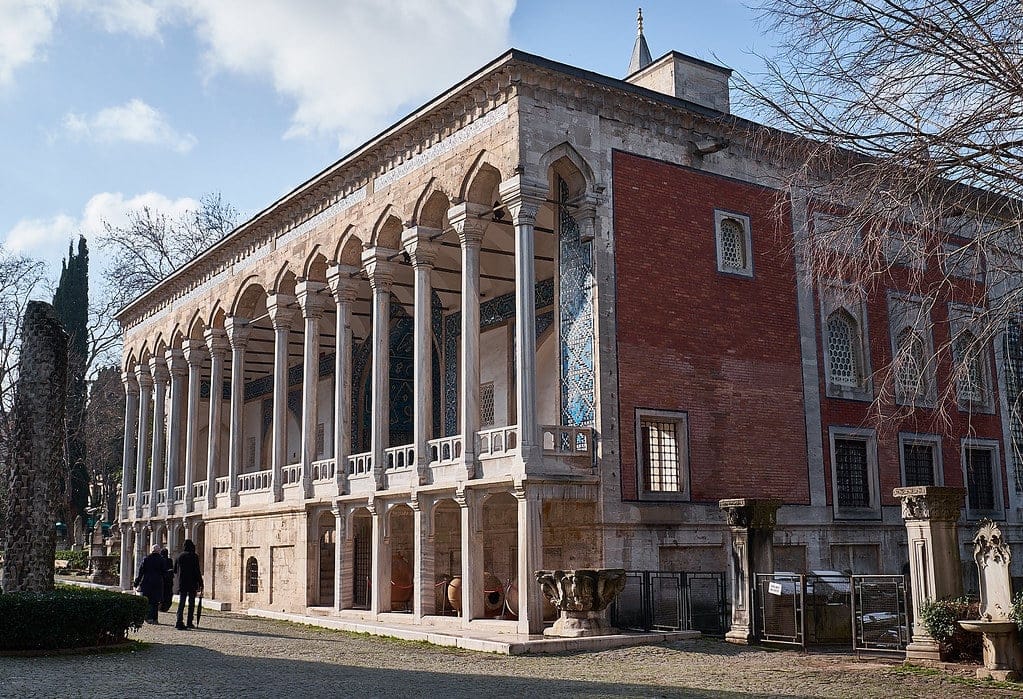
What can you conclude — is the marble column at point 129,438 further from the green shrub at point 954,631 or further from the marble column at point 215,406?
the green shrub at point 954,631

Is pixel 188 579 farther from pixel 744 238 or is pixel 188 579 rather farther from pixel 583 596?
pixel 744 238

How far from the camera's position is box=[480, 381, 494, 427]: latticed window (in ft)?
85.7

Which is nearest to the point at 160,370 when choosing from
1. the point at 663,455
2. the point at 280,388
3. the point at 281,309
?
the point at 281,309

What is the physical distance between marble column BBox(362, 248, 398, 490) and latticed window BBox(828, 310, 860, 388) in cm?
926

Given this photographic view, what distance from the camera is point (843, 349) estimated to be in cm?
2250

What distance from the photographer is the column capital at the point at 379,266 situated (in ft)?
71.6

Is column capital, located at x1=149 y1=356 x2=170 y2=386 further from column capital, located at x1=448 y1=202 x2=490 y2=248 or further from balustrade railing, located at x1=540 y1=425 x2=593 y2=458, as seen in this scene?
balustrade railing, located at x1=540 y1=425 x2=593 y2=458

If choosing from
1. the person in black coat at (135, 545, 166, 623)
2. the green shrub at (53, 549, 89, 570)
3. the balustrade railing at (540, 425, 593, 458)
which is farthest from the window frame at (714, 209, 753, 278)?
the green shrub at (53, 549, 89, 570)

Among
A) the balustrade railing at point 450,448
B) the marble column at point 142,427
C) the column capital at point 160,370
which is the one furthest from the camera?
the column capital at point 160,370

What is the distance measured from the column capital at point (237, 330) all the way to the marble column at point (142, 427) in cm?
763

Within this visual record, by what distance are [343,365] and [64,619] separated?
921cm

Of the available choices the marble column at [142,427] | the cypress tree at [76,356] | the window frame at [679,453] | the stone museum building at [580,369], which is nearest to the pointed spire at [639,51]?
the stone museum building at [580,369]

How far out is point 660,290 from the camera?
63.2ft

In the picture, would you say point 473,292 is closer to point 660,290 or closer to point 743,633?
point 660,290
